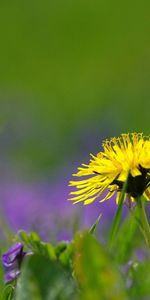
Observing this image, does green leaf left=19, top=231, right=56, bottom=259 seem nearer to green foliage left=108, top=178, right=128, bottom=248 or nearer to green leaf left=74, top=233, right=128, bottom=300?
green foliage left=108, top=178, right=128, bottom=248

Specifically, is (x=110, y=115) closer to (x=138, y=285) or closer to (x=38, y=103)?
(x=38, y=103)

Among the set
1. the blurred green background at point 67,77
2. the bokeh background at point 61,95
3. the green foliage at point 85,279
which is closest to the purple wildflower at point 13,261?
the green foliage at point 85,279

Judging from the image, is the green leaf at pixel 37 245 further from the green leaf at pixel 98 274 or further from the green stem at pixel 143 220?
the green leaf at pixel 98 274

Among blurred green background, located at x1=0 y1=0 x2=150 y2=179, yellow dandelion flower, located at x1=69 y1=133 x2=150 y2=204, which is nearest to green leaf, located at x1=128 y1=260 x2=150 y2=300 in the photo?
yellow dandelion flower, located at x1=69 y1=133 x2=150 y2=204

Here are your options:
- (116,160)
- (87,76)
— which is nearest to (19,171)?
(116,160)

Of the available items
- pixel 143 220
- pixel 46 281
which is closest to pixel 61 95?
pixel 143 220

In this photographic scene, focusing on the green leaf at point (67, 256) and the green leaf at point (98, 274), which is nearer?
the green leaf at point (98, 274)
